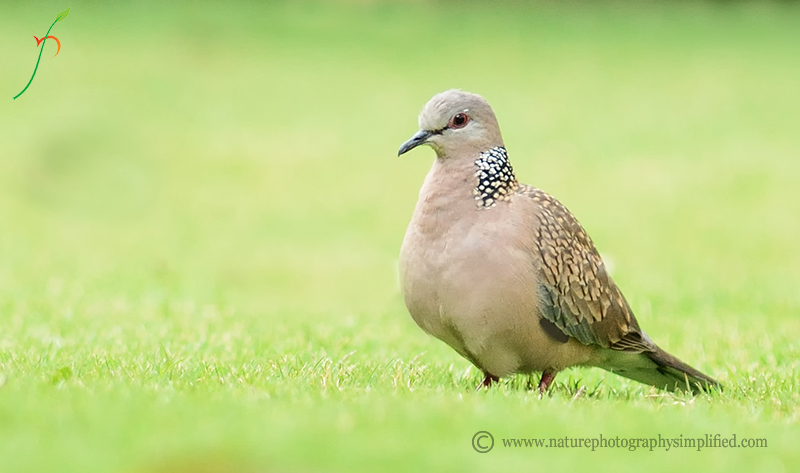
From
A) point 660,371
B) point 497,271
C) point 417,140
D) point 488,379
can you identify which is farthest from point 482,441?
point 660,371

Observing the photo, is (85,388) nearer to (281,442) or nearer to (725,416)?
(281,442)

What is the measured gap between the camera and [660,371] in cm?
641

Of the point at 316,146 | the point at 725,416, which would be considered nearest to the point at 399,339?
the point at 725,416

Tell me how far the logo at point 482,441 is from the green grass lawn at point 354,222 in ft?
0.12

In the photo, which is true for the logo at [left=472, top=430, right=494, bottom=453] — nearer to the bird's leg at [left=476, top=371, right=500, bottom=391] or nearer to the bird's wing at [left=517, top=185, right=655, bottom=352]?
the bird's wing at [left=517, top=185, right=655, bottom=352]

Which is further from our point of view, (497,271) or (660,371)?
(660,371)

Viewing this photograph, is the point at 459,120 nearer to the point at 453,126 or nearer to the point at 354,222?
the point at 453,126

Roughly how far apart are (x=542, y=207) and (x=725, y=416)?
1.51m

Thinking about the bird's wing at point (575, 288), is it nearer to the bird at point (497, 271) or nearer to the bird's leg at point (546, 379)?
the bird at point (497, 271)

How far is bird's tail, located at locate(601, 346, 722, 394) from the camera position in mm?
6172

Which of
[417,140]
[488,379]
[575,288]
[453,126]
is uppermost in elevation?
[453,126]

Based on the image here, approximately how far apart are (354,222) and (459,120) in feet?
30.3

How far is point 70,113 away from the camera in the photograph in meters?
19.3

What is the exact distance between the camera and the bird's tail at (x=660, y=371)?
617 cm
